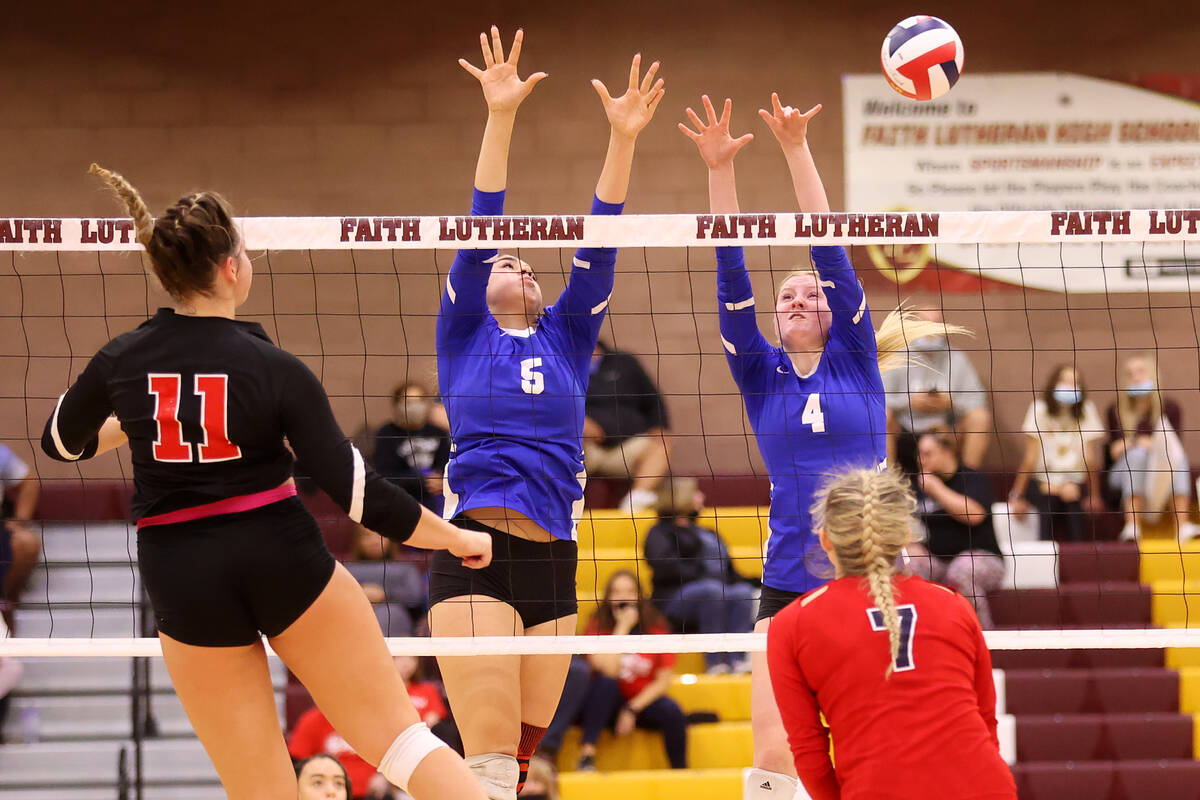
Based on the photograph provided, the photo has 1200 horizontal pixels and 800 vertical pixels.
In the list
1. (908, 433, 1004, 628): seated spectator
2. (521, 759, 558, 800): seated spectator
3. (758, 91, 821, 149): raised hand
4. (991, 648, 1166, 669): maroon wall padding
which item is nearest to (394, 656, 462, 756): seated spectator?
(521, 759, 558, 800): seated spectator

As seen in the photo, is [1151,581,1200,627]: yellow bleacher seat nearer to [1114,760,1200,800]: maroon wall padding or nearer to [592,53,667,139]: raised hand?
[1114,760,1200,800]: maroon wall padding

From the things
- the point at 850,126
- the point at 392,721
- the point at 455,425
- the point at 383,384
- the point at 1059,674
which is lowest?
the point at 1059,674

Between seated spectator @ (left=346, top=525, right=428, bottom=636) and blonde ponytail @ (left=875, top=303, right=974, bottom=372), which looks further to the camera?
seated spectator @ (left=346, top=525, right=428, bottom=636)

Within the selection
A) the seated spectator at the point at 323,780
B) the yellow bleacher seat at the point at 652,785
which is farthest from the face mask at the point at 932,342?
the seated spectator at the point at 323,780

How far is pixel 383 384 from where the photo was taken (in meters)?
9.16

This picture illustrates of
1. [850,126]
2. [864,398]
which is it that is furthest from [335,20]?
[864,398]

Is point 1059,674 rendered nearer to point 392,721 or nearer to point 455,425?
point 455,425

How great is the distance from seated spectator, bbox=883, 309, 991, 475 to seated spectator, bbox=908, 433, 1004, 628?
0.49 feet

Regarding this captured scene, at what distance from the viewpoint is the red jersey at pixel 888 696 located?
9.52 feet

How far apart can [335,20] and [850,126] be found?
386cm

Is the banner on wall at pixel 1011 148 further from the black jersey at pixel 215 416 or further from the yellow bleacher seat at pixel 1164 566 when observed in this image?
the black jersey at pixel 215 416

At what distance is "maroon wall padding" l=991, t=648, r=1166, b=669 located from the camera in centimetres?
811

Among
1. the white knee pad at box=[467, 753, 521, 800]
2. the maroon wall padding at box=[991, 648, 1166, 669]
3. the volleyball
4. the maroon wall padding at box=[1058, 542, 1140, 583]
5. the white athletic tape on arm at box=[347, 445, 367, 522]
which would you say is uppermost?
the volleyball

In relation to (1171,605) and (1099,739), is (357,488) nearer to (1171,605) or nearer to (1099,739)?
(1099,739)
